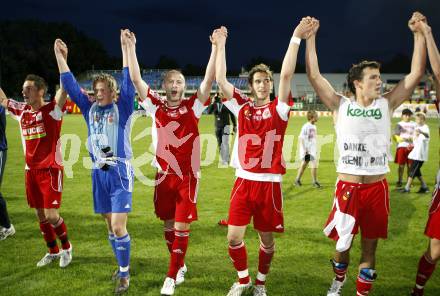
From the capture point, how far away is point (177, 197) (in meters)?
5.36

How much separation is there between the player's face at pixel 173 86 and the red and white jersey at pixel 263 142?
3.19 feet

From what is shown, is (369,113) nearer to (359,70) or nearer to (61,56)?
(359,70)

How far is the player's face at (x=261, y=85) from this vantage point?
16.3ft

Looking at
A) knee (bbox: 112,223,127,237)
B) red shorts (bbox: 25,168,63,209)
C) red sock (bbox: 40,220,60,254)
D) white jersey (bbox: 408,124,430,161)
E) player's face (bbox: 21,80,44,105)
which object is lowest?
red sock (bbox: 40,220,60,254)

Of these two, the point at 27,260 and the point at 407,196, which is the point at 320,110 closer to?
the point at 407,196

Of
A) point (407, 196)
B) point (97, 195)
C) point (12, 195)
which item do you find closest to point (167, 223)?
point (97, 195)

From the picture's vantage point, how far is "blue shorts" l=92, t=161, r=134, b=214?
205 inches

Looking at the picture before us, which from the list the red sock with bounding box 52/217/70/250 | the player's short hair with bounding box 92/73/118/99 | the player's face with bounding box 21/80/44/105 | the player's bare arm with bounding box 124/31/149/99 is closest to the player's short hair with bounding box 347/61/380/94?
the player's bare arm with bounding box 124/31/149/99

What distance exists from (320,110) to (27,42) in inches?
2908

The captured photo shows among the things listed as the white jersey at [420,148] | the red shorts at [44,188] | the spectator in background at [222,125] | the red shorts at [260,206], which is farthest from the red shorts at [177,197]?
the spectator in background at [222,125]

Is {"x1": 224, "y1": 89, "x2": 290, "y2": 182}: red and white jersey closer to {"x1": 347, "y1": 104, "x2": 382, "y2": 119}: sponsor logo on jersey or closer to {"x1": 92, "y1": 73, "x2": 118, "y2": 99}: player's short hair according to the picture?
{"x1": 347, "y1": 104, "x2": 382, "y2": 119}: sponsor logo on jersey

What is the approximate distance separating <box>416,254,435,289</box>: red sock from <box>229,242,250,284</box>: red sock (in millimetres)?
2091

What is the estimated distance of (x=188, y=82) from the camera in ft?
248

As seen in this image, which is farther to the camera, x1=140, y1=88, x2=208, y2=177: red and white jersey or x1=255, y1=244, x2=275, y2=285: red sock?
x1=140, y1=88, x2=208, y2=177: red and white jersey
